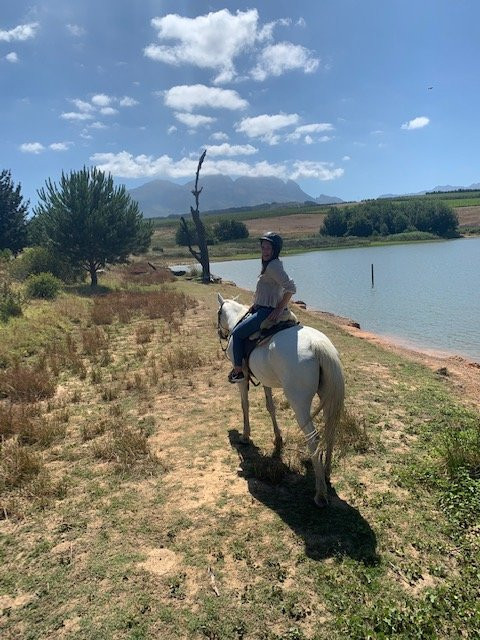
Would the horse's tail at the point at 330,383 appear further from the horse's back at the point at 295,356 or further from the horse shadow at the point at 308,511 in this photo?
the horse shadow at the point at 308,511

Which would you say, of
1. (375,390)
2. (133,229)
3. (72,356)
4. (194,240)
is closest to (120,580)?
(375,390)

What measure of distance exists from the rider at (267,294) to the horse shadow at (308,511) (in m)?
1.22

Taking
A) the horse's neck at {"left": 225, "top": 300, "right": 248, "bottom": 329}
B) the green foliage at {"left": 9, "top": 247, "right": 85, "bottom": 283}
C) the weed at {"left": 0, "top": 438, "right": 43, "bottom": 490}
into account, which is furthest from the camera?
the green foliage at {"left": 9, "top": 247, "right": 85, "bottom": 283}

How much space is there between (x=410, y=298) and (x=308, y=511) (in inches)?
812

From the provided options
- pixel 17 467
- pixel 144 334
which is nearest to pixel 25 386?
pixel 17 467

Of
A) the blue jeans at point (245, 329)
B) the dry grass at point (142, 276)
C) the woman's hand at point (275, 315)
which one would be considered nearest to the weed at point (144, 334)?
the blue jeans at point (245, 329)

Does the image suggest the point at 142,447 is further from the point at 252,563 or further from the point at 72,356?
the point at 72,356

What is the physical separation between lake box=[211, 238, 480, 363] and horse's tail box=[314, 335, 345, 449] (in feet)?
31.6

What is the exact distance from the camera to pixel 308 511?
4.12 metres

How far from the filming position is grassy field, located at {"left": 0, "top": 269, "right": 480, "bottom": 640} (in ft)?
9.64

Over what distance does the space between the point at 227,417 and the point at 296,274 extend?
107ft

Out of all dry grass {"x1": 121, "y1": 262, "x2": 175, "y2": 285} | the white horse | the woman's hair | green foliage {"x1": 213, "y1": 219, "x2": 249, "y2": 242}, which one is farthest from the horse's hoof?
green foliage {"x1": 213, "y1": 219, "x2": 249, "y2": 242}

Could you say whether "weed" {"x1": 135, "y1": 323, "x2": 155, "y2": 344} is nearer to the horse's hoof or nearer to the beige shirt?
the beige shirt

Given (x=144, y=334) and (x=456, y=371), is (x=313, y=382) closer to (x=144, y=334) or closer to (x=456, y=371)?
(x=456, y=371)
